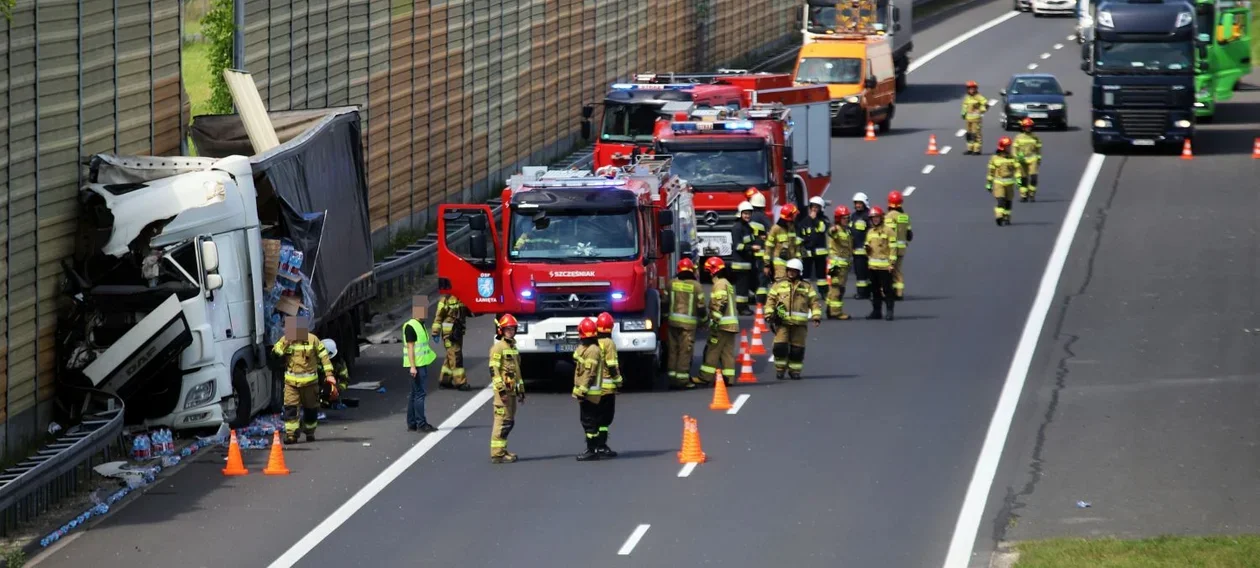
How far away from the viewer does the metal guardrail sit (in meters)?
18.7

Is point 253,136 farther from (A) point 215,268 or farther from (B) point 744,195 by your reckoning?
(B) point 744,195

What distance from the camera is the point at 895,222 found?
30922mm

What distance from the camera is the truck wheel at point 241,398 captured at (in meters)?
23.0

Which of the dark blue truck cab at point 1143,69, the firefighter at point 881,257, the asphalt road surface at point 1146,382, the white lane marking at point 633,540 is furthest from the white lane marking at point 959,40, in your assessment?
the white lane marking at point 633,540

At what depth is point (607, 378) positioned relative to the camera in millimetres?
21641

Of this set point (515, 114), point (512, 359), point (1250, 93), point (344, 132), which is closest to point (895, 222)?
point (344, 132)

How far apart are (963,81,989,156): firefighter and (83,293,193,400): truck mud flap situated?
2836 cm

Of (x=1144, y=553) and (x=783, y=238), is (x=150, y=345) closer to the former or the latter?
(x=1144, y=553)

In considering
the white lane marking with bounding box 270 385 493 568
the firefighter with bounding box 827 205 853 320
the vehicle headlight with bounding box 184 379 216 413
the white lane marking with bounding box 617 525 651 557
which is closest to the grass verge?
the white lane marking with bounding box 617 525 651 557

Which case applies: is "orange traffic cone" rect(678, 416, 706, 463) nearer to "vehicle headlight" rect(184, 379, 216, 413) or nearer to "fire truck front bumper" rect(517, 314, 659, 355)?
"fire truck front bumper" rect(517, 314, 659, 355)

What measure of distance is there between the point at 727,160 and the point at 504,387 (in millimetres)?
13109

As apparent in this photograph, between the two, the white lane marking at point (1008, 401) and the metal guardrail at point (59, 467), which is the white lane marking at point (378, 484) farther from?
the white lane marking at point (1008, 401)

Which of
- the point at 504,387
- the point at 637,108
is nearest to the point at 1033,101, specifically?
the point at 637,108

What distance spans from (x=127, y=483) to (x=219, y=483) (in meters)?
0.87
